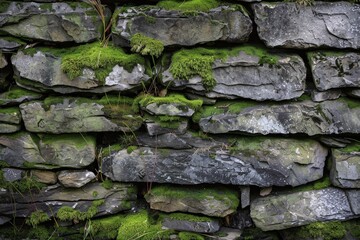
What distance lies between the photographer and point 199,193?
386cm

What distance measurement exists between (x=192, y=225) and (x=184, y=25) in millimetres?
1836

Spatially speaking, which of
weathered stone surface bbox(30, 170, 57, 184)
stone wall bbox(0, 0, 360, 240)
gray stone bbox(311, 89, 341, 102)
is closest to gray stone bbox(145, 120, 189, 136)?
stone wall bbox(0, 0, 360, 240)

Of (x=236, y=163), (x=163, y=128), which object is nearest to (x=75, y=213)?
(x=163, y=128)

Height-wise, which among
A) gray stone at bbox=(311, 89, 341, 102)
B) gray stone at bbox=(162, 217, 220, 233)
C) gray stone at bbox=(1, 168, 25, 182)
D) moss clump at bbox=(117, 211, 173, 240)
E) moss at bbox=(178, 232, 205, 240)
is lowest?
moss clump at bbox=(117, 211, 173, 240)

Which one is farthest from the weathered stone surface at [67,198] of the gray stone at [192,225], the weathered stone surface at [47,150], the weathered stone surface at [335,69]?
the weathered stone surface at [335,69]

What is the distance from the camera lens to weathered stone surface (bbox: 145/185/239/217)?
3.81m

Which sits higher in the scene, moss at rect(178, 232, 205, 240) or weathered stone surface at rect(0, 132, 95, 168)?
weathered stone surface at rect(0, 132, 95, 168)

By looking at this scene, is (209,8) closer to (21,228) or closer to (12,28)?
(12,28)

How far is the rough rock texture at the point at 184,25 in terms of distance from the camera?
145 inches

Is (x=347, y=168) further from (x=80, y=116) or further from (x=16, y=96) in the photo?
(x=16, y=96)

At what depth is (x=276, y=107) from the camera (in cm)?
379

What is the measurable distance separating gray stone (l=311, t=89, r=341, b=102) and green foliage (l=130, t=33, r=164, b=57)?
147cm

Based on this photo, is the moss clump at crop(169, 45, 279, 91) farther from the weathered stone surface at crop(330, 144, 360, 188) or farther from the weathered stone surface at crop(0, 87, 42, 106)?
the weathered stone surface at crop(0, 87, 42, 106)

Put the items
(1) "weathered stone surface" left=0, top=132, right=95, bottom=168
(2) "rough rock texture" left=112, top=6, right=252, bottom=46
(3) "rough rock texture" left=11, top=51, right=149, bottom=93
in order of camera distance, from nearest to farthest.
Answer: (2) "rough rock texture" left=112, top=6, right=252, bottom=46 < (3) "rough rock texture" left=11, top=51, right=149, bottom=93 < (1) "weathered stone surface" left=0, top=132, right=95, bottom=168
